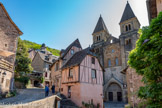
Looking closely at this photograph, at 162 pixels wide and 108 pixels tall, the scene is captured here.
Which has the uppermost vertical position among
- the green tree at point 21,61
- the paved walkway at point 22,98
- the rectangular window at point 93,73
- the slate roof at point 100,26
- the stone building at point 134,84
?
the slate roof at point 100,26

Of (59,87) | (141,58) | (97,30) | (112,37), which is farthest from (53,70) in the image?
(97,30)

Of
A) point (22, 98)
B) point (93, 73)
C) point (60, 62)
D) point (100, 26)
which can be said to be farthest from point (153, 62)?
point (100, 26)

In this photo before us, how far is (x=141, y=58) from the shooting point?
5.44m

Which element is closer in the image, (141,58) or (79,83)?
(141,58)

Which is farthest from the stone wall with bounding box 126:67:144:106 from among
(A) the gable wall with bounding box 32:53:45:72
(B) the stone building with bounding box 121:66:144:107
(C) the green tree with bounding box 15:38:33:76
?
(A) the gable wall with bounding box 32:53:45:72

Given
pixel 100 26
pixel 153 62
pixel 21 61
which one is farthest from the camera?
pixel 100 26

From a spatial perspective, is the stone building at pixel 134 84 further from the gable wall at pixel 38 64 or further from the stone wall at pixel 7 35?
the gable wall at pixel 38 64

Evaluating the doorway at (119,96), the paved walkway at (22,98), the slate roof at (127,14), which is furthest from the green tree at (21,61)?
the slate roof at (127,14)

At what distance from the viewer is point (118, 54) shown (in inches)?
1079

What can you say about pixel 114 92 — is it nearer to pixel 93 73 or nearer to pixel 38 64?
pixel 93 73

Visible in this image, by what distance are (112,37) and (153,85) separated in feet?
87.1

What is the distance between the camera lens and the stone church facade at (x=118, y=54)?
25084mm

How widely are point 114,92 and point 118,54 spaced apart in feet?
26.9

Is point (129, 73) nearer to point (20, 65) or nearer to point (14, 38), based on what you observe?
point (14, 38)
